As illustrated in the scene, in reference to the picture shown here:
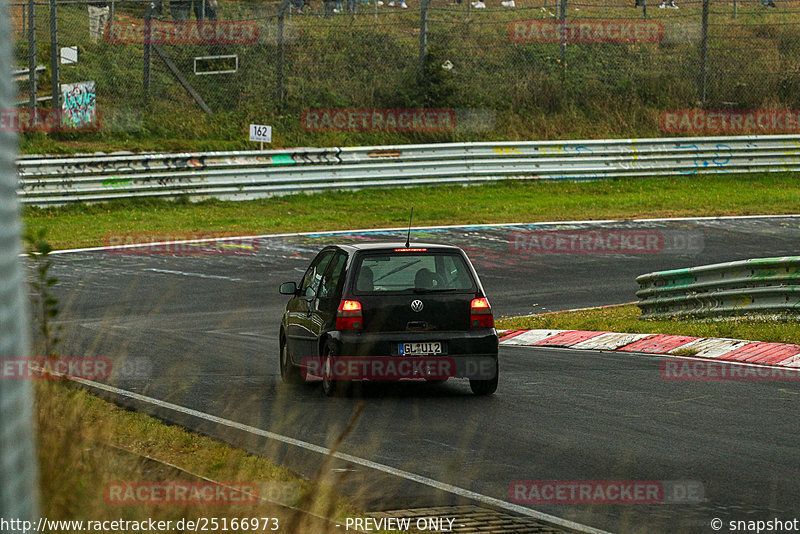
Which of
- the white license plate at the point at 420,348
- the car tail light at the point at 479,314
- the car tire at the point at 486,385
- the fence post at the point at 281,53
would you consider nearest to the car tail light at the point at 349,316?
the white license plate at the point at 420,348

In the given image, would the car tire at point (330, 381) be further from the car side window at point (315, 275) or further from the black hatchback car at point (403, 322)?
the car side window at point (315, 275)

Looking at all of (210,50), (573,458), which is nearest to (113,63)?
(210,50)

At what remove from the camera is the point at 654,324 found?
15.7 m

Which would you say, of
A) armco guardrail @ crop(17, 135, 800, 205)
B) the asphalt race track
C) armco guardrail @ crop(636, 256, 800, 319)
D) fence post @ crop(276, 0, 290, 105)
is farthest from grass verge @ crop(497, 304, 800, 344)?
fence post @ crop(276, 0, 290, 105)

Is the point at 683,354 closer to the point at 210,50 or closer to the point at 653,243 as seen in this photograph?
the point at 653,243

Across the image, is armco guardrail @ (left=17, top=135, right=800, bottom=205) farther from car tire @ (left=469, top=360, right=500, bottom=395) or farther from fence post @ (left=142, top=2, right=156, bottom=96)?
car tire @ (left=469, top=360, right=500, bottom=395)

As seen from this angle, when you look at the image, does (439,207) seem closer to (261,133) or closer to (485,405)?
(261,133)

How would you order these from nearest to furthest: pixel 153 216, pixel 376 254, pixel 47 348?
pixel 47 348
pixel 376 254
pixel 153 216

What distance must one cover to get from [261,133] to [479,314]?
18968 millimetres

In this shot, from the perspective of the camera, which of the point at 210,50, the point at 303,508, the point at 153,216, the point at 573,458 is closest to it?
the point at 303,508

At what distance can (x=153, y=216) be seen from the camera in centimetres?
2662

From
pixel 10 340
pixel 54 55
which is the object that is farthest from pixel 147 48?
pixel 10 340

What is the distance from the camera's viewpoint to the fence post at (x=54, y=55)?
2739 centimetres

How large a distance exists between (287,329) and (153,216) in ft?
49.5
